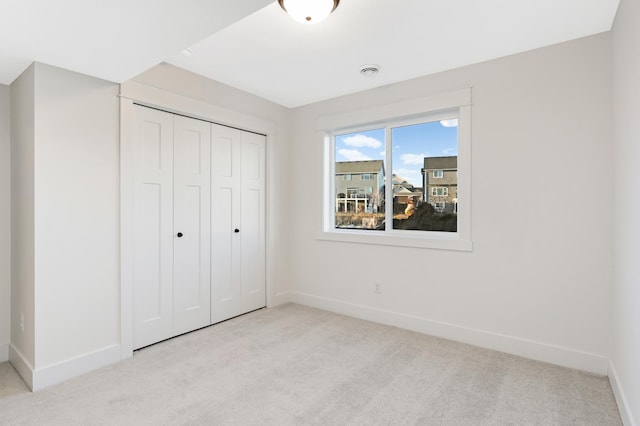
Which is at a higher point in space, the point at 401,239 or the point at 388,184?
the point at 388,184

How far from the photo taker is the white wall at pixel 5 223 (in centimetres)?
252

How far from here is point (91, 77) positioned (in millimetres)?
2393

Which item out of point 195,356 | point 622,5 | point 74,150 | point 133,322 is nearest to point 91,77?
point 74,150

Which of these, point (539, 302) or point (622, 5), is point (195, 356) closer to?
point (539, 302)

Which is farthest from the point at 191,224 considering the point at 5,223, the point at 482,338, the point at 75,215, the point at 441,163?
the point at 482,338

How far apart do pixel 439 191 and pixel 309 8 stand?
A: 79.0 inches

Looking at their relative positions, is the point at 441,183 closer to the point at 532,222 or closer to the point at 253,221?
the point at 532,222

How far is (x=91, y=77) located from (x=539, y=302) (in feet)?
12.1

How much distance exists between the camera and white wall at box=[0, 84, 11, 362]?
2.52 meters

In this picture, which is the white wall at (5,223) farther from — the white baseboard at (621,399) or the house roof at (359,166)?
the white baseboard at (621,399)

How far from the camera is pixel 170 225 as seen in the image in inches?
116

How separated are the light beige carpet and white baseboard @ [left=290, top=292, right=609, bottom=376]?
0.08 metres

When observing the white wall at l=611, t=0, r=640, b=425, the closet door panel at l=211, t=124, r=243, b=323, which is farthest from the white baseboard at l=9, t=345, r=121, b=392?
the white wall at l=611, t=0, r=640, b=425

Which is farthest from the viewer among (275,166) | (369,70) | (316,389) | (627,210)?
(275,166)
